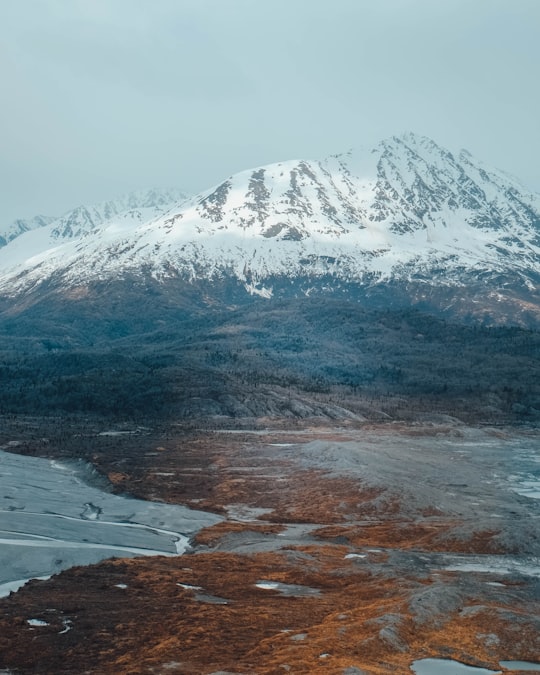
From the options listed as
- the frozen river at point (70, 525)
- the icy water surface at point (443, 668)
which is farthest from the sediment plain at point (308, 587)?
the frozen river at point (70, 525)

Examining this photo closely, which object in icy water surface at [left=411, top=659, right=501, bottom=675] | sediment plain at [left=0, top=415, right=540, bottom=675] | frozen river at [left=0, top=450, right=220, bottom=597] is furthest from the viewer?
frozen river at [left=0, top=450, right=220, bottom=597]

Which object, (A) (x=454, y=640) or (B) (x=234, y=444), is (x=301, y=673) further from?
(B) (x=234, y=444)

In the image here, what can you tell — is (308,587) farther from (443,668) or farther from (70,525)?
(70,525)

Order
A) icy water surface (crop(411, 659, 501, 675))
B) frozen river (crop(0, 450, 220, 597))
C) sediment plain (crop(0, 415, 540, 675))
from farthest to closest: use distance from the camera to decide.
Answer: frozen river (crop(0, 450, 220, 597))
sediment plain (crop(0, 415, 540, 675))
icy water surface (crop(411, 659, 501, 675))

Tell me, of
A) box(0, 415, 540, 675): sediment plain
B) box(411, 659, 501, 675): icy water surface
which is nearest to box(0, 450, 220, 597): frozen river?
box(0, 415, 540, 675): sediment plain

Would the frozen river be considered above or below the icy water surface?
below

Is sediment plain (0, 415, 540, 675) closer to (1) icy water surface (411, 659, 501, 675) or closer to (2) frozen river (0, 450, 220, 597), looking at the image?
(1) icy water surface (411, 659, 501, 675)

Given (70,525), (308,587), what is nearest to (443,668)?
(308,587)
